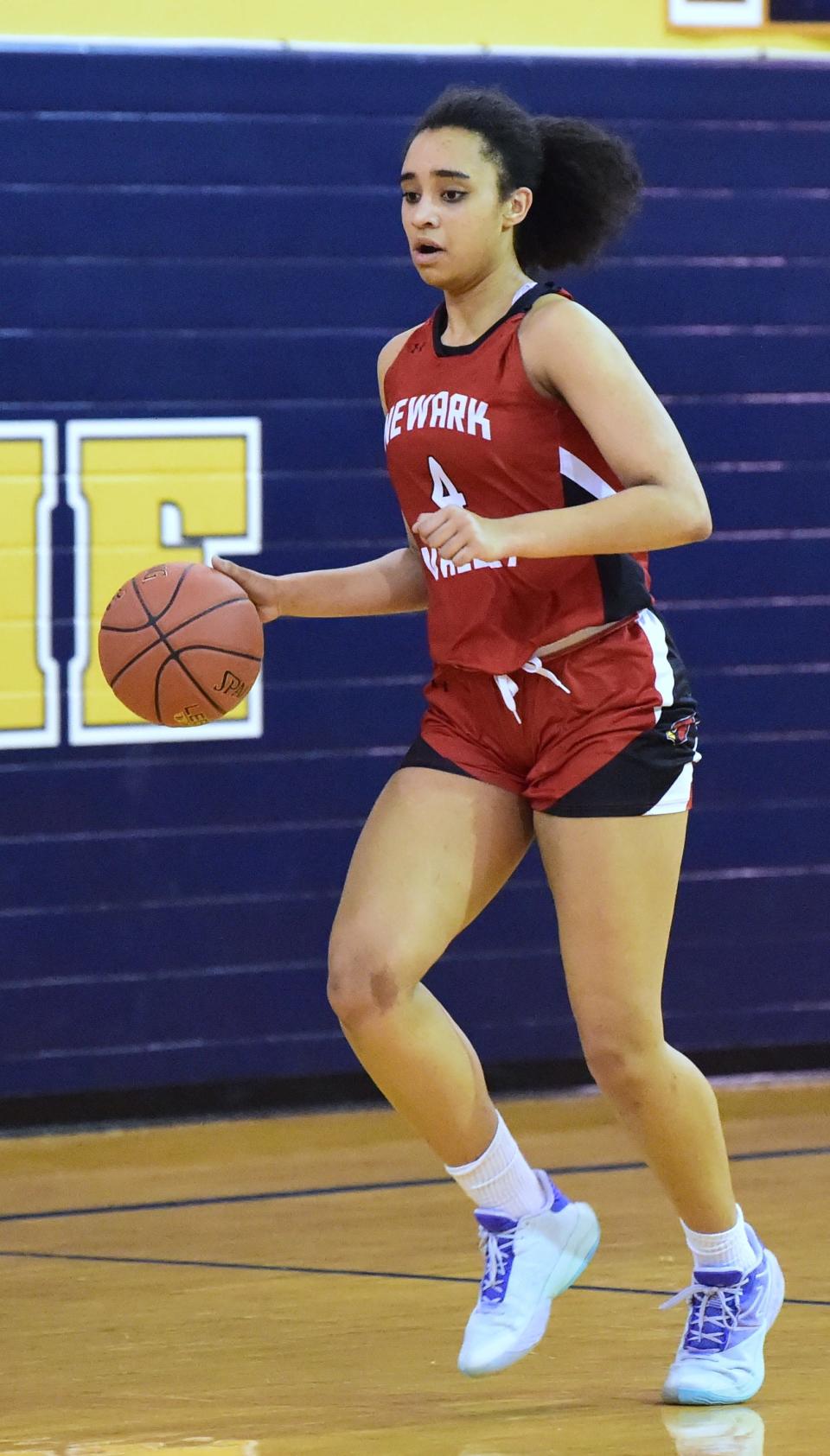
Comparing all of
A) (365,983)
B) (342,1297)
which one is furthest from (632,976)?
(342,1297)

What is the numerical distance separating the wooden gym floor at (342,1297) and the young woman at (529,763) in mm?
168

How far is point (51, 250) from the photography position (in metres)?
5.54

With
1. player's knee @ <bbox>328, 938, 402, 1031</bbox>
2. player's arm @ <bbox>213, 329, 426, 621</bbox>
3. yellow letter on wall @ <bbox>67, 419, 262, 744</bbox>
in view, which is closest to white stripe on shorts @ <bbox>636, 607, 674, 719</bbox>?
player's arm @ <bbox>213, 329, 426, 621</bbox>

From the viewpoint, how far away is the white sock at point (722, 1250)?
335cm

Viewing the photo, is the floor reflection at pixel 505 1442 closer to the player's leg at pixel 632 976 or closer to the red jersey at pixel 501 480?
the player's leg at pixel 632 976

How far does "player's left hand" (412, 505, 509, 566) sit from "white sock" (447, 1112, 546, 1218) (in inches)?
37.2

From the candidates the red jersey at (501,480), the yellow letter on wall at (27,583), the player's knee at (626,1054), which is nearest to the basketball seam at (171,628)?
the red jersey at (501,480)

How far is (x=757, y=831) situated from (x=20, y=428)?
2.33 m

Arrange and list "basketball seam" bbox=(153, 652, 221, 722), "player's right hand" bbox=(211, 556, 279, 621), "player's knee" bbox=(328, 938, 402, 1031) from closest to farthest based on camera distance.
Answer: "player's knee" bbox=(328, 938, 402, 1031) → "basketball seam" bbox=(153, 652, 221, 722) → "player's right hand" bbox=(211, 556, 279, 621)

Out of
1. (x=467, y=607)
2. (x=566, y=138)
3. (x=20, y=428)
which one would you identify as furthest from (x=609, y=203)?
→ (x=20, y=428)

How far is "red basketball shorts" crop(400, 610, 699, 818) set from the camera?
3.24m

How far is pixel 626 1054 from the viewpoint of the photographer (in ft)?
10.5

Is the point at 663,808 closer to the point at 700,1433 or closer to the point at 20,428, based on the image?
the point at 700,1433

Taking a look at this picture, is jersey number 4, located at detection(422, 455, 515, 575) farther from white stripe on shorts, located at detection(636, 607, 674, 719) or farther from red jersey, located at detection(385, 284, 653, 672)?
white stripe on shorts, located at detection(636, 607, 674, 719)
